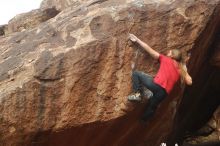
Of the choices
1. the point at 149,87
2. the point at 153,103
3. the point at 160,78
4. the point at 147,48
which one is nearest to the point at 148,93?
the point at 153,103

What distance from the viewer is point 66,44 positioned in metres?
13.2

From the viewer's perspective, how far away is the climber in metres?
12.4

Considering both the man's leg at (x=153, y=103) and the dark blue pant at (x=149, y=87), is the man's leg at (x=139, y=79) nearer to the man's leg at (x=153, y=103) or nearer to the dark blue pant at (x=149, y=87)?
the dark blue pant at (x=149, y=87)

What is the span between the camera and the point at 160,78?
1242 cm

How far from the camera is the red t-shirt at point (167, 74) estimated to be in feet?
40.7

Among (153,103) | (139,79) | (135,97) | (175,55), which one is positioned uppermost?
(175,55)

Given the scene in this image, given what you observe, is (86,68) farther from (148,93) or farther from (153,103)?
(153,103)

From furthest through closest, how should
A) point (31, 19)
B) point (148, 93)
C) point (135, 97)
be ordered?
point (31, 19)
point (148, 93)
point (135, 97)

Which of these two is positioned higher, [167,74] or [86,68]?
[86,68]

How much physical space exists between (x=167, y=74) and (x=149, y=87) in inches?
22.4

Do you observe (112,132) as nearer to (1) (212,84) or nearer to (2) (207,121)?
(1) (212,84)

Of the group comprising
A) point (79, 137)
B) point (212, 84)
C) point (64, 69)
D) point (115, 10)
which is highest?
point (115, 10)

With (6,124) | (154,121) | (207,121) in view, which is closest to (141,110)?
(154,121)

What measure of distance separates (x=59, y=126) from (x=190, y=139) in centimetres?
1076
